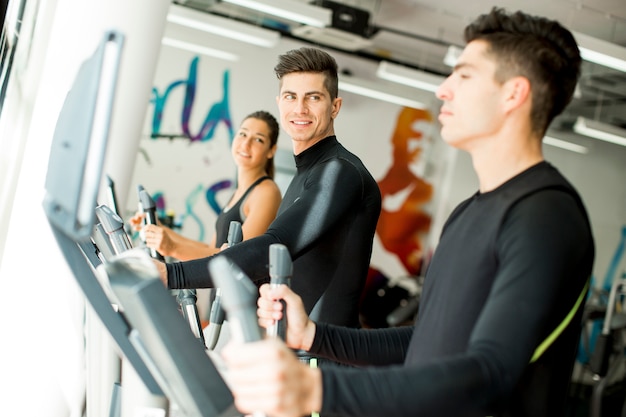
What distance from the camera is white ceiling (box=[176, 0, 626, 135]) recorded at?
6566 millimetres

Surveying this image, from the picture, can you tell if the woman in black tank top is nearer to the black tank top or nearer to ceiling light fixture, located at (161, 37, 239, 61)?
the black tank top

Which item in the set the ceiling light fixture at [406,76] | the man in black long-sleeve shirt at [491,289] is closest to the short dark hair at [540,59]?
the man in black long-sleeve shirt at [491,289]

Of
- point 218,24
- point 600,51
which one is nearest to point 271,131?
point 600,51

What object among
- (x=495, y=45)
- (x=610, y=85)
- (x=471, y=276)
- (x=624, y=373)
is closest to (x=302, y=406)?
(x=471, y=276)

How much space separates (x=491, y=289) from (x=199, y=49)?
701 cm

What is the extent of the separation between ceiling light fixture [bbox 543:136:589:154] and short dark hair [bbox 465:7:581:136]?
342 inches

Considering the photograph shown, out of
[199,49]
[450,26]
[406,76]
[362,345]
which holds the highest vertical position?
[450,26]

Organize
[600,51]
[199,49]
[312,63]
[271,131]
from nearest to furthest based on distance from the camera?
1. [312,63]
2. [271,131]
3. [600,51]
4. [199,49]

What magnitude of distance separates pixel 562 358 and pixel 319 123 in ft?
3.87

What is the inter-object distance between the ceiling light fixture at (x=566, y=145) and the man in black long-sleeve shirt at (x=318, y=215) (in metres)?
7.93

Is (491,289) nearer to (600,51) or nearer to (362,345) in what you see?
(362,345)

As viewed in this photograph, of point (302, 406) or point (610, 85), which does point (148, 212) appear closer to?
point (302, 406)

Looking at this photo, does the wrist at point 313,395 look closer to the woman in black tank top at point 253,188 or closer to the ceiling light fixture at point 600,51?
the woman in black tank top at point 253,188

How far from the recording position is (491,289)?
1.09 meters
